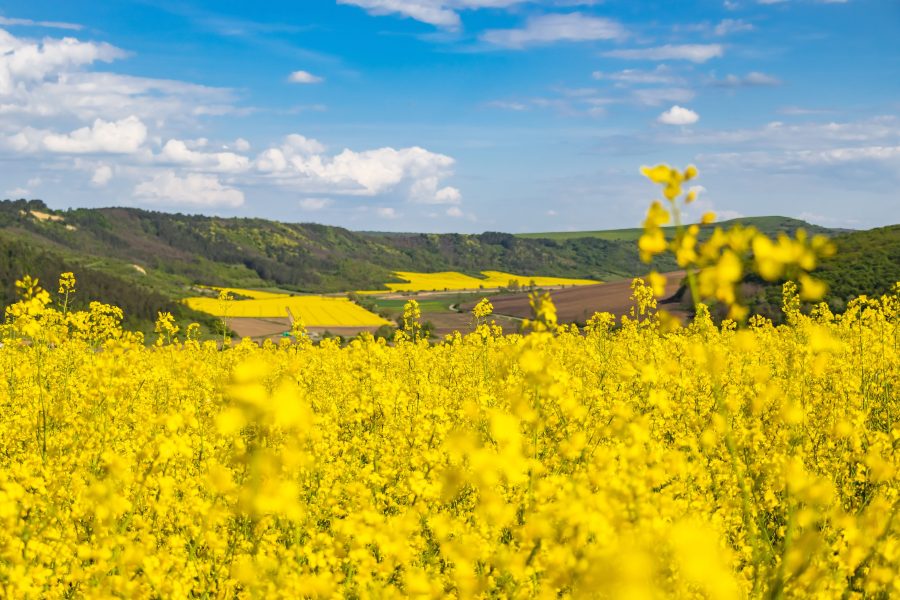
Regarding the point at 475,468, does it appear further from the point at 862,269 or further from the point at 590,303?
the point at 590,303

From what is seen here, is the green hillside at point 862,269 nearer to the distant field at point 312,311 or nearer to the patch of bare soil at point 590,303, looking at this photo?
the patch of bare soil at point 590,303

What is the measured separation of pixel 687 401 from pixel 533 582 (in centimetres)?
797

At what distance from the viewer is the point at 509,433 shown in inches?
117

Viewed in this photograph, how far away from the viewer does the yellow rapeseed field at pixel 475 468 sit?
10.7ft

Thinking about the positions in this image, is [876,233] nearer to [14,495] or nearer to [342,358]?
[342,358]

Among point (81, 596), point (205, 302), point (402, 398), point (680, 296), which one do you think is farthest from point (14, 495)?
point (205, 302)

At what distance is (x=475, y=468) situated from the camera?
315 cm

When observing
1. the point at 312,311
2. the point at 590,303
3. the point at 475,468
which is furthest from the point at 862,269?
the point at 312,311

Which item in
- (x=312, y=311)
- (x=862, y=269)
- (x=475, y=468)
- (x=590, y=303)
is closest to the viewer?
(x=475, y=468)

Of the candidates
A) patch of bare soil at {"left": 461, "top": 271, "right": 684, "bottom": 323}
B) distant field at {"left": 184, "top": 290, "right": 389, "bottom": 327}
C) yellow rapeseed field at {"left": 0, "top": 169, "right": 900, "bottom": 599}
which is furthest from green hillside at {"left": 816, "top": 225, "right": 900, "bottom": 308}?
distant field at {"left": 184, "top": 290, "right": 389, "bottom": 327}

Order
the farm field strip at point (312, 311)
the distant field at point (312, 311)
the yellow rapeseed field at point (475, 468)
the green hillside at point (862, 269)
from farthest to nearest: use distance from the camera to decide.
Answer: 1. the farm field strip at point (312, 311)
2. the distant field at point (312, 311)
3. the green hillside at point (862, 269)
4. the yellow rapeseed field at point (475, 468)

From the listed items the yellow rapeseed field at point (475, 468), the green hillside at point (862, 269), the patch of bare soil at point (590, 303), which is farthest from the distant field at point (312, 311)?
the yellow rapeseed field at point (475, 468)

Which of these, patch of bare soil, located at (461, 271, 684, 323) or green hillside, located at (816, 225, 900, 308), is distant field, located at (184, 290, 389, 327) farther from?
green hillside, located at (816, 225, 900, 308)

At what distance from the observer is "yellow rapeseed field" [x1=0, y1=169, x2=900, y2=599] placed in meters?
3.28
